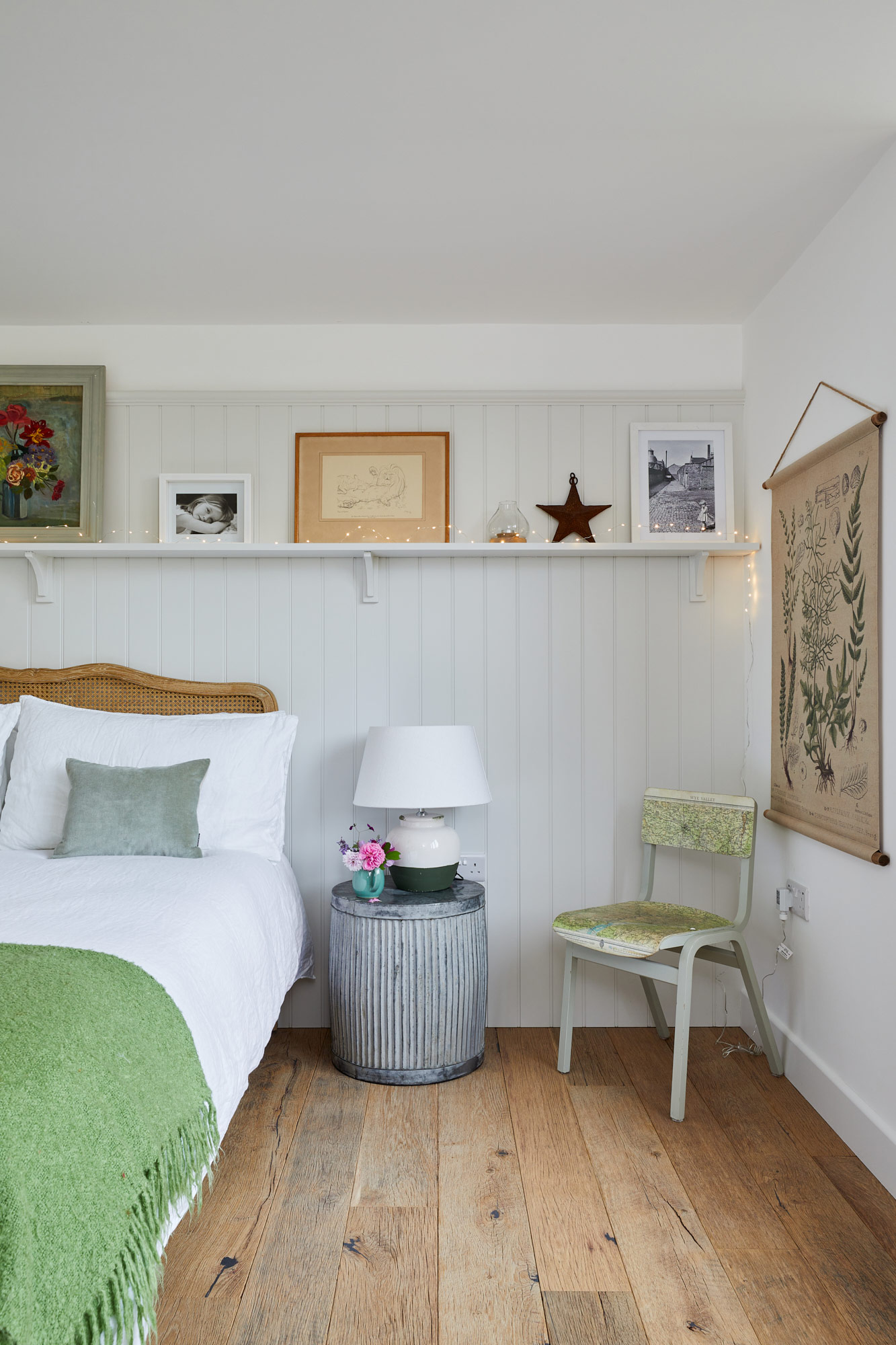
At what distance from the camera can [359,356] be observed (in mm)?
3217

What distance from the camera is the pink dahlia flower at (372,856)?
2709mm

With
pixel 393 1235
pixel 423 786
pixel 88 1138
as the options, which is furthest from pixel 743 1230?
pixel 88 1138

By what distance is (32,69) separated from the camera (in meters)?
1.86

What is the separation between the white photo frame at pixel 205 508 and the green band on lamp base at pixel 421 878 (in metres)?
1.26

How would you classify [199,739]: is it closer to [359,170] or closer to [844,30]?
[359,170]

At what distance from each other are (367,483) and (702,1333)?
253 centimetres

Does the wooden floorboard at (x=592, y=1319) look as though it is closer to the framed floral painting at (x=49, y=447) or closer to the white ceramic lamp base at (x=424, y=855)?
Answer: the white ceramic lamp base at (x=424, y=855)

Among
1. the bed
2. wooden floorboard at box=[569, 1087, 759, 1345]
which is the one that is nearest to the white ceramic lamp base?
the bed

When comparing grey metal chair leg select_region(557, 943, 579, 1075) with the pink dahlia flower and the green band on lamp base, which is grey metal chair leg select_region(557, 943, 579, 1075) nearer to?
the green band on lamp base

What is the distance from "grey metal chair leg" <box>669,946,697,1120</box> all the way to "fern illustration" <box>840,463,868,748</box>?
30.6 inches

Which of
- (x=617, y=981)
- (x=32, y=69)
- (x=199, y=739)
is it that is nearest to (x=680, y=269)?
(x=32, y=69)

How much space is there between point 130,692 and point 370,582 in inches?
36.0

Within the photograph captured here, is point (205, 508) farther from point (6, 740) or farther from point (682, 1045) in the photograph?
point (682, 1045)

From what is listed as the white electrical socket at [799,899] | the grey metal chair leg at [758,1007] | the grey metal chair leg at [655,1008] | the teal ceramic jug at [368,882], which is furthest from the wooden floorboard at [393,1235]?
the white electrical socket at [799,899]
